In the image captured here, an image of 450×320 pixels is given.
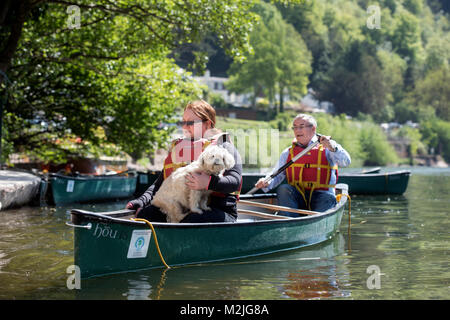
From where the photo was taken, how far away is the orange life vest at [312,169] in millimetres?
8219

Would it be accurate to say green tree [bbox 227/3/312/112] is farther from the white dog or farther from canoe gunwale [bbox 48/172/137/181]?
the white dog

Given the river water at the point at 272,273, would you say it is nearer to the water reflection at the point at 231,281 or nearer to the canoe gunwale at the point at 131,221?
the water reflection at the point at 231,281

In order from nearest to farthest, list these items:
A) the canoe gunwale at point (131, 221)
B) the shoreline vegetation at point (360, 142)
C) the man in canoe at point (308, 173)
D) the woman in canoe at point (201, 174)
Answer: the canoe gunwale at point (131, 221)
the woman in canoe at point (201, 174)
the man in canoe at point (308, 173)
the shoreline vegetation at point (360, 142)

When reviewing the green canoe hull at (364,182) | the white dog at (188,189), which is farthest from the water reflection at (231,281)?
the green canoe hull at (364,182)

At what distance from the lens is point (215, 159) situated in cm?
548

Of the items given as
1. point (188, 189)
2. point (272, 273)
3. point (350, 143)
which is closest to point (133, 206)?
point (188, 189)

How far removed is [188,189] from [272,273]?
4.53 feet

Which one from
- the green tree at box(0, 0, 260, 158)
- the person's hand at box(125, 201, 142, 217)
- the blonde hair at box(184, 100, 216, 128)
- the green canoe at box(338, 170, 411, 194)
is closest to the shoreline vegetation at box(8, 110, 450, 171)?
the green tree at box(0, 0, 260, 158)

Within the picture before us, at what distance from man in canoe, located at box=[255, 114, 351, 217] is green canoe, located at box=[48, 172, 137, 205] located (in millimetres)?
6726

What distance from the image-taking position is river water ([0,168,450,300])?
554 centimetres

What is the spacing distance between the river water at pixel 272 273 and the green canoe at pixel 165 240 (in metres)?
0.12

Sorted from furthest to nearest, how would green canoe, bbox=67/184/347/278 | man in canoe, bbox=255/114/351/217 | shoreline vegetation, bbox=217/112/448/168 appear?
shoreline vegetation, bbox=217/112/448/168
man in canoe, bbox=255/114/351/217
green canoe, bbox=67/184/347/278
